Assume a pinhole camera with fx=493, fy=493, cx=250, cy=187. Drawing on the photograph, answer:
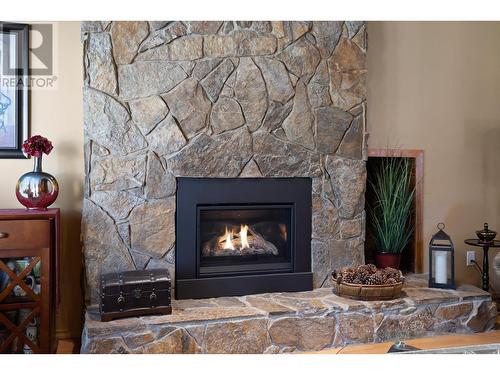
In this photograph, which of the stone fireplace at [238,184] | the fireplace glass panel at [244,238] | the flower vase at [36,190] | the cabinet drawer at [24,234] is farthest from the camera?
the fireplace glass panel at [244,238]

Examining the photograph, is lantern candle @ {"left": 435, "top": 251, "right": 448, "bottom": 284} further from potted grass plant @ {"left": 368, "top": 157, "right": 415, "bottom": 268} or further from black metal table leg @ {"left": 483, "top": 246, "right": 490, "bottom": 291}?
black metal table leg @ {"left": 483, "top": 246, "right": 490, "bottom": 291}

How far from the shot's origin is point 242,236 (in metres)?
3.25

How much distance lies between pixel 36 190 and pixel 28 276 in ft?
1.53

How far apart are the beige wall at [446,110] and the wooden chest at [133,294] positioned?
1.86 metres

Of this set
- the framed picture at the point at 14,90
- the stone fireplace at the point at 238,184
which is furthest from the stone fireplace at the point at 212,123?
the framed picture at the point at 14,90

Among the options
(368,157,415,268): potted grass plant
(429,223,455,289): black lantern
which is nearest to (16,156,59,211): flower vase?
(368,157,415,268): potted grass plant

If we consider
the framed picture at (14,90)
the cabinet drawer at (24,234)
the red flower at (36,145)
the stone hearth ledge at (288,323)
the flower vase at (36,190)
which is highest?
the framed picture at (14,90)

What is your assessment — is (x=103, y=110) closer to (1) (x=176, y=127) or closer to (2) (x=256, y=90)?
(1) (x=176, y=127)

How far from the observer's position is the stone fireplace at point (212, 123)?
2.88 metres

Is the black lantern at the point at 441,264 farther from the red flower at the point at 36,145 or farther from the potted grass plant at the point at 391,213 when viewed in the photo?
the red flower at the point at 36,145

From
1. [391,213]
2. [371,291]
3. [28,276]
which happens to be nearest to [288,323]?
[371,291]

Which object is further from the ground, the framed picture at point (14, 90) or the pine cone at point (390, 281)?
the framed picture at point (14, 90)

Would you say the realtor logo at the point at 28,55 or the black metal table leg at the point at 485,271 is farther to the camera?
the black metal table leg at the point at 485,271

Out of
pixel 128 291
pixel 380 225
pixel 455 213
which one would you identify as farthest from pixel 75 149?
pixel 455 213
